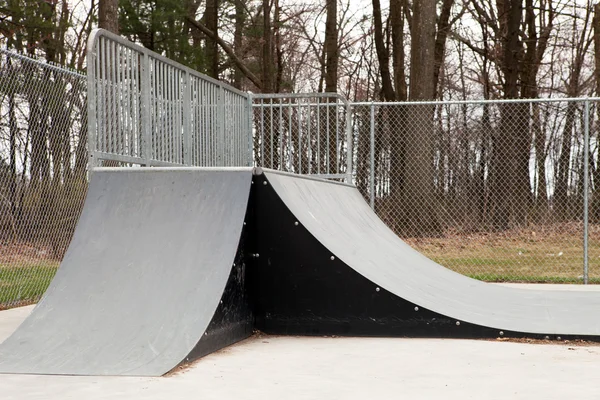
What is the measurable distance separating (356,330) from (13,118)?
19.0 feet

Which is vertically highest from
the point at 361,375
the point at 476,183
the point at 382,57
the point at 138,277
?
the point at 382,57

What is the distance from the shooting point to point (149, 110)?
21.4 ft

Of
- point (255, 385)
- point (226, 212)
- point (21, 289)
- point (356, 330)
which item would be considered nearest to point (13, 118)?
point (21, 289)

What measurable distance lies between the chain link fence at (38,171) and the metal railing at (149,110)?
5.76 ft

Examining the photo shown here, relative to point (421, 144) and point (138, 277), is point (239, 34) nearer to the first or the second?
point (421, 144)

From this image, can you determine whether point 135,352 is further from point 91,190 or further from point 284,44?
point 284,44

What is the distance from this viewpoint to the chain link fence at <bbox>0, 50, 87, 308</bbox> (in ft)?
30.9

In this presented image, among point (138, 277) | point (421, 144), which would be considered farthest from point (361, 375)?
point (421, 144)

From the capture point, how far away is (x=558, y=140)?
1540 centimetres

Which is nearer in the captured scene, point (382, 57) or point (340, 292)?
point (340, 292)

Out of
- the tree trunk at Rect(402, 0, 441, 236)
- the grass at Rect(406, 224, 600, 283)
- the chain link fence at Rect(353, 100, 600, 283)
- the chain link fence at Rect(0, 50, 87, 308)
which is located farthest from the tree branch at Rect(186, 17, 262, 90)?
the chain link fence at Rect(0, 50, 87, 308)

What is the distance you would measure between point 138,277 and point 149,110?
1928 mm

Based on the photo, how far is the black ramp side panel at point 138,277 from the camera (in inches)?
178

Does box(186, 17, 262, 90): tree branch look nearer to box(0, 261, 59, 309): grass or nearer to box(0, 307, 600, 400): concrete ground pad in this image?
box(0, 261, 59, 309): grass
